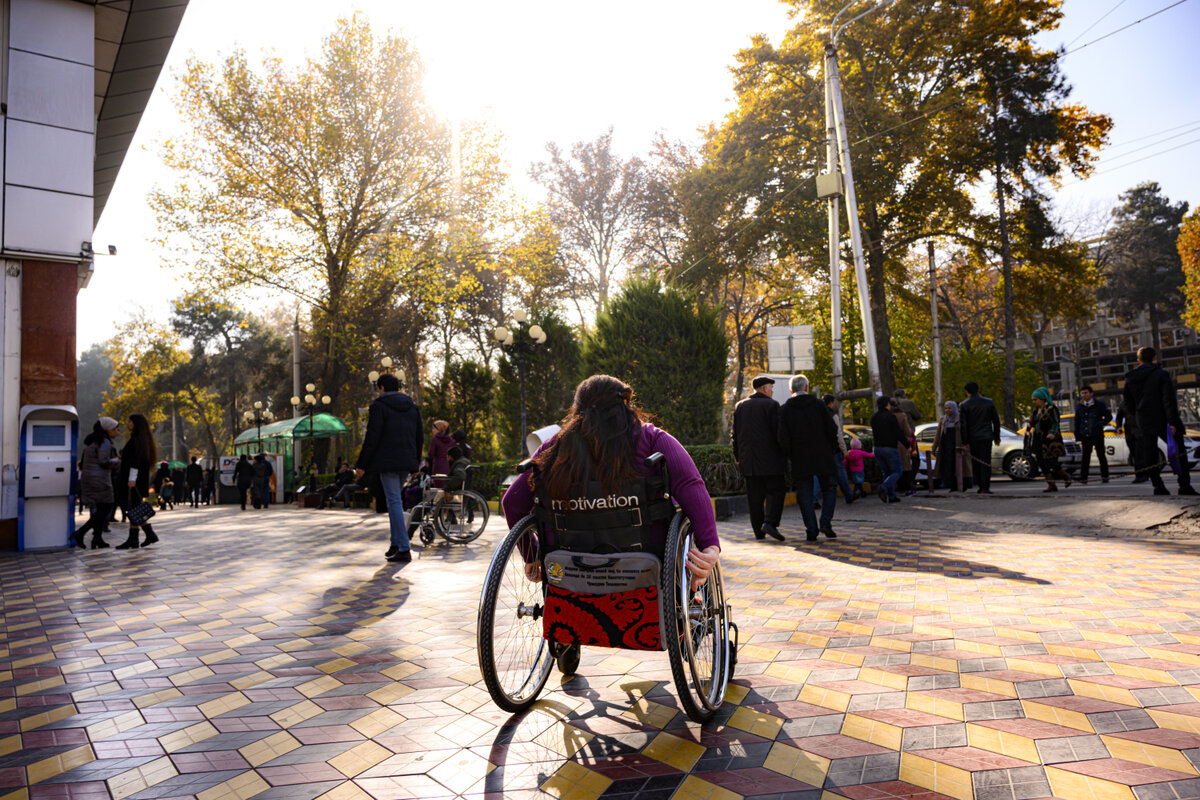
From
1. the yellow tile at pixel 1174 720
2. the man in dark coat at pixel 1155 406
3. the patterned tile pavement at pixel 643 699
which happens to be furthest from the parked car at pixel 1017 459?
the yellow tile at pixel 1174 720

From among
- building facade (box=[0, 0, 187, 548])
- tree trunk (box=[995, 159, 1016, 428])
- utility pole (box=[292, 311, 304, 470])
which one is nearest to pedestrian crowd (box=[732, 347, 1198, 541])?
building facade (box=[0, 0, 187, 548])

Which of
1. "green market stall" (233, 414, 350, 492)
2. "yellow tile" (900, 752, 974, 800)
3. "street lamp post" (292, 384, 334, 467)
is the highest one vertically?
"street lamp post" (292, 384, 334, 467)

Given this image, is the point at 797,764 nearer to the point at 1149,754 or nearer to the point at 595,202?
the point at 1149,754

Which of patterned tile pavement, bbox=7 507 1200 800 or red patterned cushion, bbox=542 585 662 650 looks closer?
patterned tile pavement, bbox=7 507 1200 800

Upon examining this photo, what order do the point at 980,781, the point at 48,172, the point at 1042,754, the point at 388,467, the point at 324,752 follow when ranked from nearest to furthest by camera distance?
the point at 980,781
the point at 1042,754
the point at 324,752
the point at 388,467
the point at 48,172

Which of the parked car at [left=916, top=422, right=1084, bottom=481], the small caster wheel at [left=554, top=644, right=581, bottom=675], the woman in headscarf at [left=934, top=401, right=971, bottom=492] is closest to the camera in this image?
the small caster wheel at [left=554, top=644, right=581, bottom=675]

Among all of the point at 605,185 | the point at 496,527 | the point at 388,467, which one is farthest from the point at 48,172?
the point at 605,185

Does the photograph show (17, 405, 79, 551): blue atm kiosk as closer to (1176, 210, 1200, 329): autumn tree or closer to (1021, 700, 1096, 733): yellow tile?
(1021, 700, 1096, 733): yellow tile

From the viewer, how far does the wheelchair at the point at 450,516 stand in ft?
32.8

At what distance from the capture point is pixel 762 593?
5656 millimetres

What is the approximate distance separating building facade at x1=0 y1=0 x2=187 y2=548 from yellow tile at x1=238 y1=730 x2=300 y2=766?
9.17 metres

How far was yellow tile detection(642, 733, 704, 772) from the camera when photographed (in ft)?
8.75

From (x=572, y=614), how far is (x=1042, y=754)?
5.58 ft

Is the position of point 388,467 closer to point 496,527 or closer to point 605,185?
point 496,527
